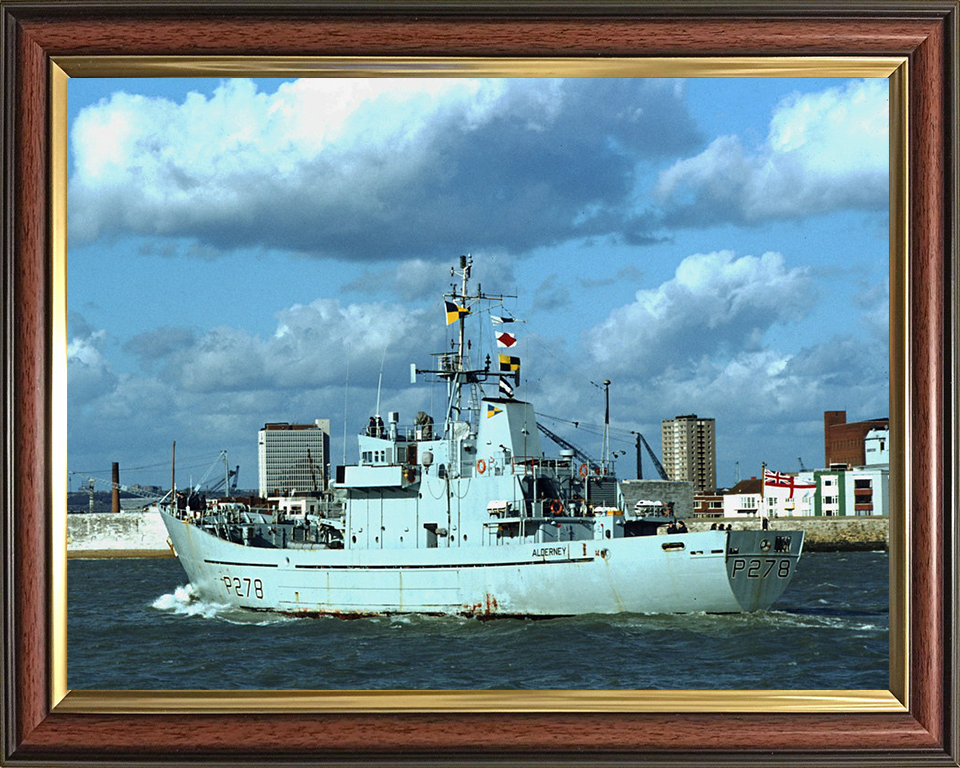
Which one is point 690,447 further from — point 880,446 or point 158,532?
point 158,532

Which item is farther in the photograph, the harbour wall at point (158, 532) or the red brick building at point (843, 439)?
the red brick building at point (843, 439)

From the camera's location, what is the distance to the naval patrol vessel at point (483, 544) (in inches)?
1000

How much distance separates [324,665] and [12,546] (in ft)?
39.8

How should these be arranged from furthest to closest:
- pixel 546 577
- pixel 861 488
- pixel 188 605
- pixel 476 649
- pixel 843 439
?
pixel 188 605
pixel 546 577
pixel 476 649
pixel 861 488
pixel 843 439

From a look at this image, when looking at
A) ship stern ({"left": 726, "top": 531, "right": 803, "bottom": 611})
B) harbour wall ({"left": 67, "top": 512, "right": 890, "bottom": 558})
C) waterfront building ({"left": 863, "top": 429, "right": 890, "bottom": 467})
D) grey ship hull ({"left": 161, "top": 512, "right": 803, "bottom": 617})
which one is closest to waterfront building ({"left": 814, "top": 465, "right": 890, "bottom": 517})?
waterfront building ({"left": 863, "top": 429, "right": 890, "bottom": 467})

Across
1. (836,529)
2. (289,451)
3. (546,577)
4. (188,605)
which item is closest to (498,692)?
(289,451)

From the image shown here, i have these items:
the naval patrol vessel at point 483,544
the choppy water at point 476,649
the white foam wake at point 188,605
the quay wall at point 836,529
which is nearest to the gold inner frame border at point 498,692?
the choppy water at point 476,649

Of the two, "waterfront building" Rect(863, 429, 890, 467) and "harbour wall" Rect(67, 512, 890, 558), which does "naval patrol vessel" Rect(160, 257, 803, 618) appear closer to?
"harbour wall" Rect(67, 512, 890, 558)

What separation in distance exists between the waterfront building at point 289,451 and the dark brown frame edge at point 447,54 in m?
6.00

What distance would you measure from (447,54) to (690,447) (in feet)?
24.9

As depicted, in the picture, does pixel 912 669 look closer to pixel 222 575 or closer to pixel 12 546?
pixel 12 546

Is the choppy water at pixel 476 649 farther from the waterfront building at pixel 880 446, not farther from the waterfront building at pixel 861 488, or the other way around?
the waterfront building at pixel 880 446

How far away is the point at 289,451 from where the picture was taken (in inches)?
655

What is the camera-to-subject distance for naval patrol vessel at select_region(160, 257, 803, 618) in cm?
2541
